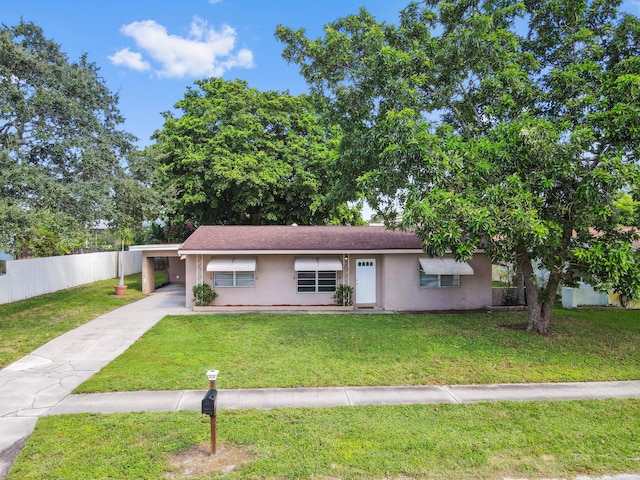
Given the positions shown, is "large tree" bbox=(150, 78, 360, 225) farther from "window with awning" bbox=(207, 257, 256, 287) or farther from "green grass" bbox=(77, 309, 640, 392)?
"green grass" bbox=(77, 309, 640, 392)

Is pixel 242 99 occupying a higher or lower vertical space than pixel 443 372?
higher

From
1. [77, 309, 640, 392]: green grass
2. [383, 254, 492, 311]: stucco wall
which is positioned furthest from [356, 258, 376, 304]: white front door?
[77, 309, 640, 392]: green grass

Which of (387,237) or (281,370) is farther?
(387,237)

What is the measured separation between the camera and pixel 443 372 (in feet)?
29.1

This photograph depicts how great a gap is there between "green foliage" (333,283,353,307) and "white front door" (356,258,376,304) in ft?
2.01

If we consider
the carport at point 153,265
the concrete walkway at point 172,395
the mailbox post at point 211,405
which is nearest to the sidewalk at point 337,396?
the concrete walkway at point 172,395

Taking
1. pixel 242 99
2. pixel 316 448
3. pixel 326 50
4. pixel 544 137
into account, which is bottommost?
pixel 316 448

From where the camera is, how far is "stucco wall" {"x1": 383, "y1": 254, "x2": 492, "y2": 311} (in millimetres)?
16953

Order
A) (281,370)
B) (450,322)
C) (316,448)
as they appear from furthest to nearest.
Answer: (450,322) → (281,370) → (316,448)

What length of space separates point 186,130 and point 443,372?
23.2m

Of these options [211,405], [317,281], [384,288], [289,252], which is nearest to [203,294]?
[289,252]

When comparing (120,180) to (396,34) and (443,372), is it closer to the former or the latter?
(396,34)

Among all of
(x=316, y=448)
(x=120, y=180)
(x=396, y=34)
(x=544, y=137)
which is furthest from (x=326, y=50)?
(x=316, y=448)

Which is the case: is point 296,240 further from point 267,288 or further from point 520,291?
point 520,291
